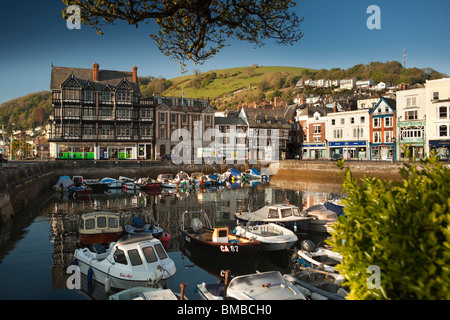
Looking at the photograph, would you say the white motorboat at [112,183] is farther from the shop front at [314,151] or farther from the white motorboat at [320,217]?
the shop front at [314,151]

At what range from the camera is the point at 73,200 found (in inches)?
1773

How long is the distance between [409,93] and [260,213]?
51.8 metres

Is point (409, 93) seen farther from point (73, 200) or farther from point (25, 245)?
point (25, 245)

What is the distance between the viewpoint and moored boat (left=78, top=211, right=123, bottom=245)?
22.4 meters

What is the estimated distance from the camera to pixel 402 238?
14.6 ft

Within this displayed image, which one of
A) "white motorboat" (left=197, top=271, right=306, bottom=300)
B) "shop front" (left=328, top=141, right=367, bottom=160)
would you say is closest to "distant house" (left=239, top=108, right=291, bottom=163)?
"shop front" (left=328, top=141, right=367, bottom=160)

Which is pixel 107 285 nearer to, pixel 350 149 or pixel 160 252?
pixel 160 252

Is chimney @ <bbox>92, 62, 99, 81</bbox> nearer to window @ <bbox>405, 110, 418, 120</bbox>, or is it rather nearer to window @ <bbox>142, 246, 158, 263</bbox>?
window @ <bbox>405, 110, 418, 120</bbox>

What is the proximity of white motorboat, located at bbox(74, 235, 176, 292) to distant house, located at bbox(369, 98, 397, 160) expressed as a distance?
64912 millimetres

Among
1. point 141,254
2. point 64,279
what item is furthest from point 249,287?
point 64,279

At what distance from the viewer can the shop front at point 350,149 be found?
74.7m

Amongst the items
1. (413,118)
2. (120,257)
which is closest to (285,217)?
(120,257)
